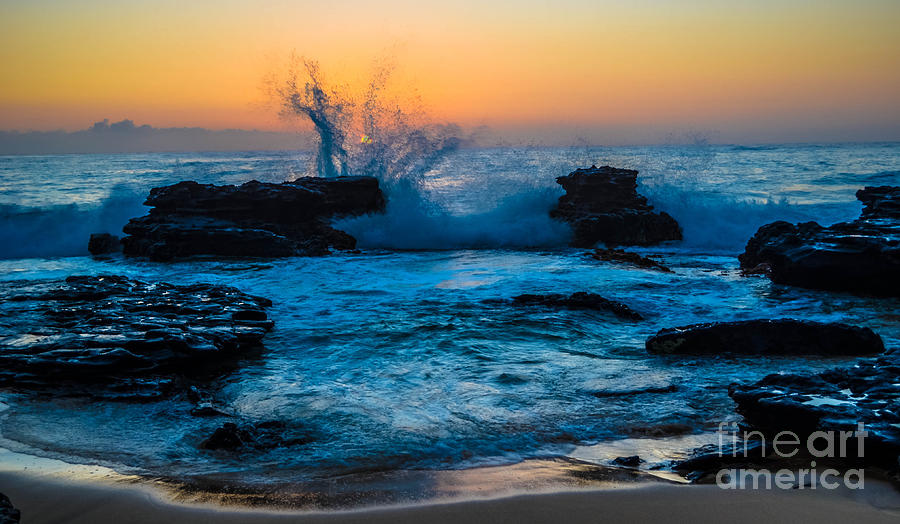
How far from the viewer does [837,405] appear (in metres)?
4.37

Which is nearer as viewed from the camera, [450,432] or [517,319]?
[450,432]

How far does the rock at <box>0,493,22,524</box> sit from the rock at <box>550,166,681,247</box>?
15.5 m

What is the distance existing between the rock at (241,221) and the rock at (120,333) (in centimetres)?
531

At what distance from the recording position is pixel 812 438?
4113 mm

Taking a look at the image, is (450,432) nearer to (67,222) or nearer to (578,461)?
(578,461)

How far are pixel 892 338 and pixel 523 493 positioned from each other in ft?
18.9

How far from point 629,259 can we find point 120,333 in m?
9.77

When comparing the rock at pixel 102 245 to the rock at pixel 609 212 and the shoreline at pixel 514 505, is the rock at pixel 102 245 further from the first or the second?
the shoreline at pixel 514 505

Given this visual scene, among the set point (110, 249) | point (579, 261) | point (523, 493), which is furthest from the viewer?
point (110, 249)

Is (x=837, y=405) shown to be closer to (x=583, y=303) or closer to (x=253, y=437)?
(x=253, y=437)

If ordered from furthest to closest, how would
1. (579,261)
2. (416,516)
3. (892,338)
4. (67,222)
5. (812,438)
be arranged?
(67,222) → (579,261) → (892,338) → (812,438) → (416,516)

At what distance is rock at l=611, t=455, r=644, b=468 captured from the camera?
3998mm

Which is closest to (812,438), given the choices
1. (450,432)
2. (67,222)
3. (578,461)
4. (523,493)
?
(578,461)

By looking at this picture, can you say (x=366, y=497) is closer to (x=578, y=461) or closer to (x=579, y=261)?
(x=578, y=461)
